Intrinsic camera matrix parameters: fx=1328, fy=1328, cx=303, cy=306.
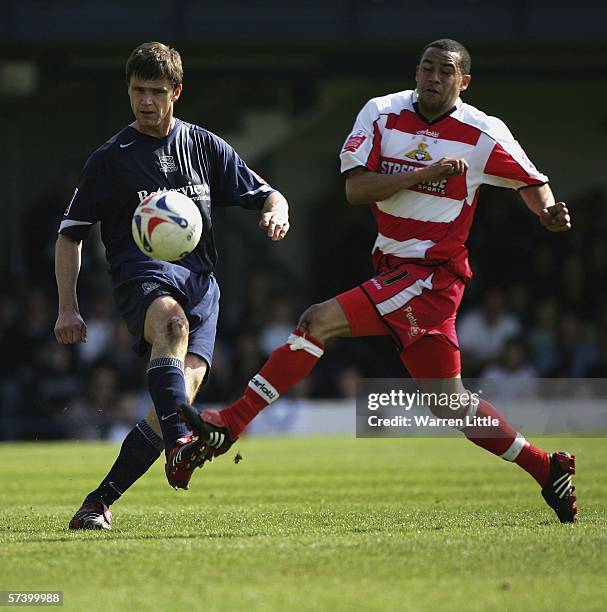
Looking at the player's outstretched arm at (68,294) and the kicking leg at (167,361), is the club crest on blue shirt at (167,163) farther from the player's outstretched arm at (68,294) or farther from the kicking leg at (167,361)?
the kicking leg at (167,361)

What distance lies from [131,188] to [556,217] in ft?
7.50

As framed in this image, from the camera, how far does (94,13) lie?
18703 millimetres

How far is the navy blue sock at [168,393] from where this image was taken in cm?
646

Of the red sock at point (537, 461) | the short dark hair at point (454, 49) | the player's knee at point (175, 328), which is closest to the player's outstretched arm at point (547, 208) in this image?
the short dark hair at point (454, 49)

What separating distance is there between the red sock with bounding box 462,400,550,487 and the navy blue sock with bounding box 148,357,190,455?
1.62 m

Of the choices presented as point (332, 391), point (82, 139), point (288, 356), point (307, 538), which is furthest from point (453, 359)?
point (82, 139)

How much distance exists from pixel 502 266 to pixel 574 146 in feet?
16.5

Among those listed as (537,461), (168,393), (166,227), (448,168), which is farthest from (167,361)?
(537,461)

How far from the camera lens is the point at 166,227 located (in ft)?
21.7

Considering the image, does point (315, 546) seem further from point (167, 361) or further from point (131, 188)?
point (131, 188)

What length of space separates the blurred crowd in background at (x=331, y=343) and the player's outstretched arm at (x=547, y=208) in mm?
10574

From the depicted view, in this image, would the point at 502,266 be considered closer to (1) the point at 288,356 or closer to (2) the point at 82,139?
(2) the point at 82,139

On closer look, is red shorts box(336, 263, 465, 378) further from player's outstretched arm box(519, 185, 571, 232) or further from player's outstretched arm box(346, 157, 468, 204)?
player's outstretched arm box(519, 185, 571, 232)

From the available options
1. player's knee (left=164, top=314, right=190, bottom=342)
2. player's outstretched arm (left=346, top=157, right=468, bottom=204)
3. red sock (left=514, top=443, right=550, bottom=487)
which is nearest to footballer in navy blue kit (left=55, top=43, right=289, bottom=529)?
player's knee (left=164, top=314, right=190, bottom=342)
